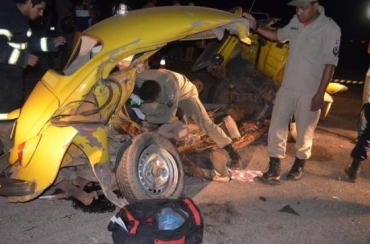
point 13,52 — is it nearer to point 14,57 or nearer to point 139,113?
point 14,57

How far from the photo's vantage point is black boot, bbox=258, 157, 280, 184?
5.08 meters

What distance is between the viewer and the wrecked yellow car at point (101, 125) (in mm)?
3654

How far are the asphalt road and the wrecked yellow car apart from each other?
0.96 feet

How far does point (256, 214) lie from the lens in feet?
14.3

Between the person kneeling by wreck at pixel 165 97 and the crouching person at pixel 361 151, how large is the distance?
170 cm

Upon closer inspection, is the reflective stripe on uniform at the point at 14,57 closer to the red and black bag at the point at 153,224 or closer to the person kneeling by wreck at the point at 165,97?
the person kneeling by wreck at the point at 165,97

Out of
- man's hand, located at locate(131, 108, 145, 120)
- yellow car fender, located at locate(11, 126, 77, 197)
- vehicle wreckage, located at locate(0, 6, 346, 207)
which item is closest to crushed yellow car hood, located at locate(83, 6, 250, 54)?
vehicle wreckage, located at locate(0, 6, 346, 207)

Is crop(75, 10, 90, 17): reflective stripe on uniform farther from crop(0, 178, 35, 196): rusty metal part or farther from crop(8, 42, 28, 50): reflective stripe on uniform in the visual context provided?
crop(0, 178, 35, 196): rusty metal part

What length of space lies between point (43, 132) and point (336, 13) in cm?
2142

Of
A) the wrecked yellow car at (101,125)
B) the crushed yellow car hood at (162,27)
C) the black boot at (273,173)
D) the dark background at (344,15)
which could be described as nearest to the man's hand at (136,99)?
the wrecked yellow car at (101,125)

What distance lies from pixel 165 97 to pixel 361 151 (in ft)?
8.06

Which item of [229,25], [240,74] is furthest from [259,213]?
[240,74]

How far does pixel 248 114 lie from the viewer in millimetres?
6242

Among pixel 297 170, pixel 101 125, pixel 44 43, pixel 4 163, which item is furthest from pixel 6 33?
pixel 297 170
